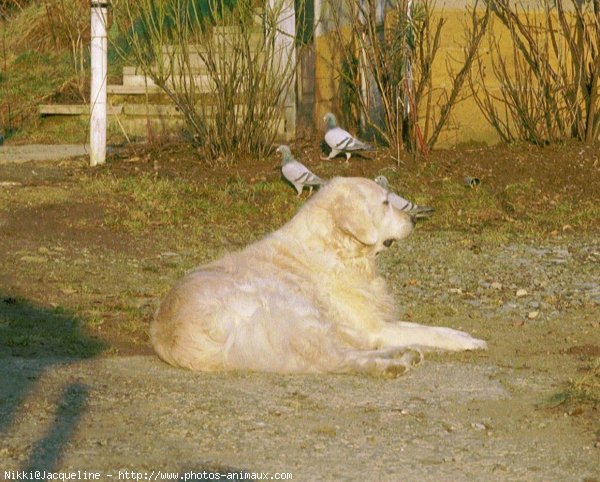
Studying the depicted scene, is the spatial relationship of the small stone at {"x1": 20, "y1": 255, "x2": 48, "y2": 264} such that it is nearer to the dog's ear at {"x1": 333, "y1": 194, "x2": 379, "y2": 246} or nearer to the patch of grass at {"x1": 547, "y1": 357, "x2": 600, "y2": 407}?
the dog's ear at {"x1": 333, "y1": 194, "x2": 379, "y2": 246}

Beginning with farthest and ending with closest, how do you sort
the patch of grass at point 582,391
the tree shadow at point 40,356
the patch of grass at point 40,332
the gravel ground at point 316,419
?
the patch of grass at point 40,332 → the patch of grass at point 582,391 → the tree shadow at point 40,356 → the gravel ground at point 316,419

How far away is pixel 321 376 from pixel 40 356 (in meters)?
1.72

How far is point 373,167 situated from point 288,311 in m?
7.51

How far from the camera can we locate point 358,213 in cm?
668

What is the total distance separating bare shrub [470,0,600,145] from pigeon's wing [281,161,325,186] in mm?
2945

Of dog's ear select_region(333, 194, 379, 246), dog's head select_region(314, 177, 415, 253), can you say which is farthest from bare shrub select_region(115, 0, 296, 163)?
dog's ear select_region(333, 194, 379, 246)

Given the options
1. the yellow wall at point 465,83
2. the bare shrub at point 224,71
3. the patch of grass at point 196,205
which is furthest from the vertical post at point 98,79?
the yellow wall at point 465,83

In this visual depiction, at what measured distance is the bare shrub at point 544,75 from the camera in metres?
13.9

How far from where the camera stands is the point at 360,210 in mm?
6676

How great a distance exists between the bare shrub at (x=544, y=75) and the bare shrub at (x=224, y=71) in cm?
259

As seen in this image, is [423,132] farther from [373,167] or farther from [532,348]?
[532,348]

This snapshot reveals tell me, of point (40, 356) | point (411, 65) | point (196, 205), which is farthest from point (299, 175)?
point (40, 356)

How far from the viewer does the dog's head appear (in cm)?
668

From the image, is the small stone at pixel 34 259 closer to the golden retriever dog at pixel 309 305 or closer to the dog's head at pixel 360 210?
the golden retriever dog at pixel 309 305
